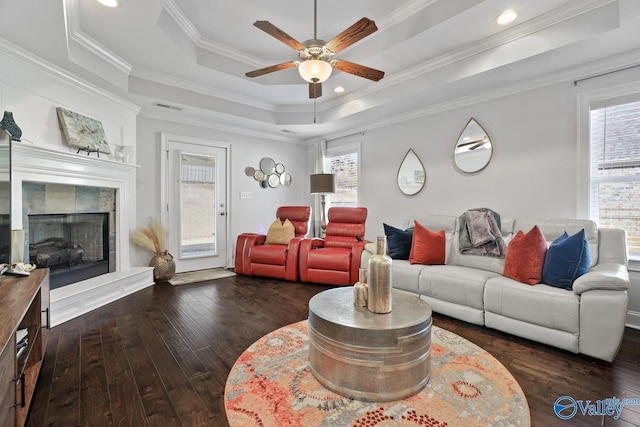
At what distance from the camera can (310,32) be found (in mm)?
3213

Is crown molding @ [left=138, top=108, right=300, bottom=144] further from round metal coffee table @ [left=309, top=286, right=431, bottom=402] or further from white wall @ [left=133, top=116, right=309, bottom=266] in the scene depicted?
round metal coffee table @ [left=309, top=286, right=431, bottom=402]

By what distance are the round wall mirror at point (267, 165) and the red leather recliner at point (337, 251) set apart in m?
1.74

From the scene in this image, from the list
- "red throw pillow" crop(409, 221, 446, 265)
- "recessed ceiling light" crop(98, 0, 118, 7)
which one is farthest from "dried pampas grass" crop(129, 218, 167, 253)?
"red throw pillow" crop(409, 221, 446, 265)

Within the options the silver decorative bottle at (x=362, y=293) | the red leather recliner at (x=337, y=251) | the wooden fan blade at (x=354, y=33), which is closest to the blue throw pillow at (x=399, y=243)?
the red leather recliner at (x=337, y=251)

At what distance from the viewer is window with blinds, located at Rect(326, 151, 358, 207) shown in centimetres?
543

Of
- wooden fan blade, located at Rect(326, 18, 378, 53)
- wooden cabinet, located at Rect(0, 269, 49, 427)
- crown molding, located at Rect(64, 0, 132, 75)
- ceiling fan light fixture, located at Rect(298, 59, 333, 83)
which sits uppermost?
crown molding, located at Rect(64, 0, 132, 75)

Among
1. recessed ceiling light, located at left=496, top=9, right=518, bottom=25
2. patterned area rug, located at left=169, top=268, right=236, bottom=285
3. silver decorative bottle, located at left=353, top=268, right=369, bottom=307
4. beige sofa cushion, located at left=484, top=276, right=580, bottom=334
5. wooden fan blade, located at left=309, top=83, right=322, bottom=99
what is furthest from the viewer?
patterned area rug, located at left=169, top=268, right=236, bottom=285

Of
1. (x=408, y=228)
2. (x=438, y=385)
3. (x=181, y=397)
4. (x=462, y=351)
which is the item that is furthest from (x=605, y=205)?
(x=181, y=397)

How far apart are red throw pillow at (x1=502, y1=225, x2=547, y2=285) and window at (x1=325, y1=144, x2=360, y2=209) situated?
115 inches

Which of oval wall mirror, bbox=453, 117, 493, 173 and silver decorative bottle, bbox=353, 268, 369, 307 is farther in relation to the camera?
oval wall mirror, bbox=453, 117, 493, 173

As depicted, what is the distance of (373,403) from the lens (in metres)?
1.62

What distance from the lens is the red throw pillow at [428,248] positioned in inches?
129

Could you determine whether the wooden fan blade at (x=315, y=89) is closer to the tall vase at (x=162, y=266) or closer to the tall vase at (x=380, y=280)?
the tall vase at (x=380, y=280)

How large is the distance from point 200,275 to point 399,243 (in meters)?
3.02
